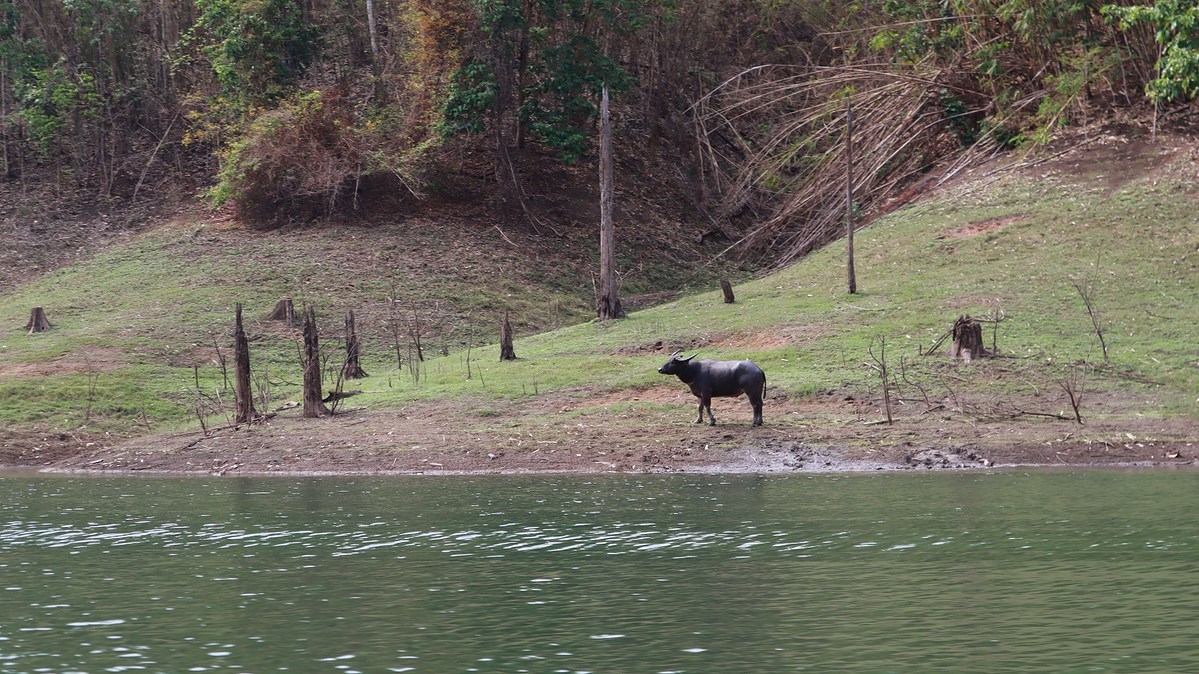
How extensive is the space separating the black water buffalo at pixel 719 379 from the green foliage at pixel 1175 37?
15404mm

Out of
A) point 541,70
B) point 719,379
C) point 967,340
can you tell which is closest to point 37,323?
point 719,379

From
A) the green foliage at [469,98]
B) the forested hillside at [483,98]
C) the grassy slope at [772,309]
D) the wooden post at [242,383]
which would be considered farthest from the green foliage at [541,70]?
the wooden post at [242,383]

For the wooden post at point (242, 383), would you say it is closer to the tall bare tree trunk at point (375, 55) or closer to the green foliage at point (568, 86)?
the green foliage at point (568, 86)

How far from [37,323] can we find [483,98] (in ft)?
55.3

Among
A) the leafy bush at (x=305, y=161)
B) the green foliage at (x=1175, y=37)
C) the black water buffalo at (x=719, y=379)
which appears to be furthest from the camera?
the leafy bush at (x=305, y=161)

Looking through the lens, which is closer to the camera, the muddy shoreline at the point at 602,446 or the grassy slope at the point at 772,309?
the muddy shoreline at the point at 602,446

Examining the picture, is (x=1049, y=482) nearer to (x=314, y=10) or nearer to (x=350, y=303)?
(x=350, y=303)

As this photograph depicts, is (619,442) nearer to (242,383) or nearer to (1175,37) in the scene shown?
(242,383)

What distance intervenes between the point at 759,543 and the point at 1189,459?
28.4 feet

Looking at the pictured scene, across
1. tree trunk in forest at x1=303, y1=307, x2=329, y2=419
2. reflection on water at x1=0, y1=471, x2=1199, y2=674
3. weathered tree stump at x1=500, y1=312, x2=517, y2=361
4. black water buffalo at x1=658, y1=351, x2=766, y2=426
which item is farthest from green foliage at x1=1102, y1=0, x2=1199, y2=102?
tree trunk in forest at x1=303, y1=307, x2=329, y2=419

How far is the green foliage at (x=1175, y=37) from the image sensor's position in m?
30.2

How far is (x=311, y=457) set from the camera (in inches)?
891

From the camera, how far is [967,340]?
24.2 m

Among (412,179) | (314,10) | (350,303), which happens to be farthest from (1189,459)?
(314,10)
